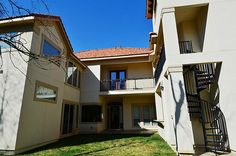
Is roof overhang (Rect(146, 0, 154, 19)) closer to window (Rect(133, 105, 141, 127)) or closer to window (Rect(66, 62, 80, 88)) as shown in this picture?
window (Rect(66, 62, 80, 88))

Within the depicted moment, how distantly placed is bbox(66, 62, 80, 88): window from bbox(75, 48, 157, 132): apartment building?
2.96ft

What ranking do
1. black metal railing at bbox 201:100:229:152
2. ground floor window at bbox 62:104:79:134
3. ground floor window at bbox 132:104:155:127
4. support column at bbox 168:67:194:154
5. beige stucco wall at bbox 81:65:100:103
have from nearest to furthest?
support column at bbox 168:67:194:154, black metal railing at bbox 201:100:229:152, ground floor window at bbox 62:104:79:134, beige stucco wall at bbox 81:65:100:103, ground floor window at bbox 132:104:155:127

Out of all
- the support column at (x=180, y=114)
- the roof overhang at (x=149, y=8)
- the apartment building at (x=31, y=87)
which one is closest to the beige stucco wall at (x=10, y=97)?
the apartment building at (x=31, y=87)

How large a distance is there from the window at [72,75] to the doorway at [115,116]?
12.8ft

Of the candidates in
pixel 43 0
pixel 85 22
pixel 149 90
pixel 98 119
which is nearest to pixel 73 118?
pixel 98 119

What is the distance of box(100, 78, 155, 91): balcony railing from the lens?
1301 centimetres

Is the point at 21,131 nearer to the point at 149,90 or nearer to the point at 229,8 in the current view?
the point at 149,90

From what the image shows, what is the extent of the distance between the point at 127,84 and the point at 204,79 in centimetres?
753

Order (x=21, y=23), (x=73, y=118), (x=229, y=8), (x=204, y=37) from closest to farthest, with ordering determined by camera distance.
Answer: (x=229, y=8), (x=204, y=37), (x=21, y=23), (x=73, y=118)

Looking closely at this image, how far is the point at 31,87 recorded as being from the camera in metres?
7.01

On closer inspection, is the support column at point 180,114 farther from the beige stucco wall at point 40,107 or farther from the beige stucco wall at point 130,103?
the beige stucco wall at point 130,103

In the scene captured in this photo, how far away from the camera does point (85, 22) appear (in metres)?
8.40

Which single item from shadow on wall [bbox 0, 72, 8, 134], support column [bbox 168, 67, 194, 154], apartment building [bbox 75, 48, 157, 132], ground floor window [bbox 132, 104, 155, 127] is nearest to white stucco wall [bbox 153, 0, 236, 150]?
support column [bbox 168, 67, 194, 154]

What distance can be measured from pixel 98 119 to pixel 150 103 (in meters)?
4.76
